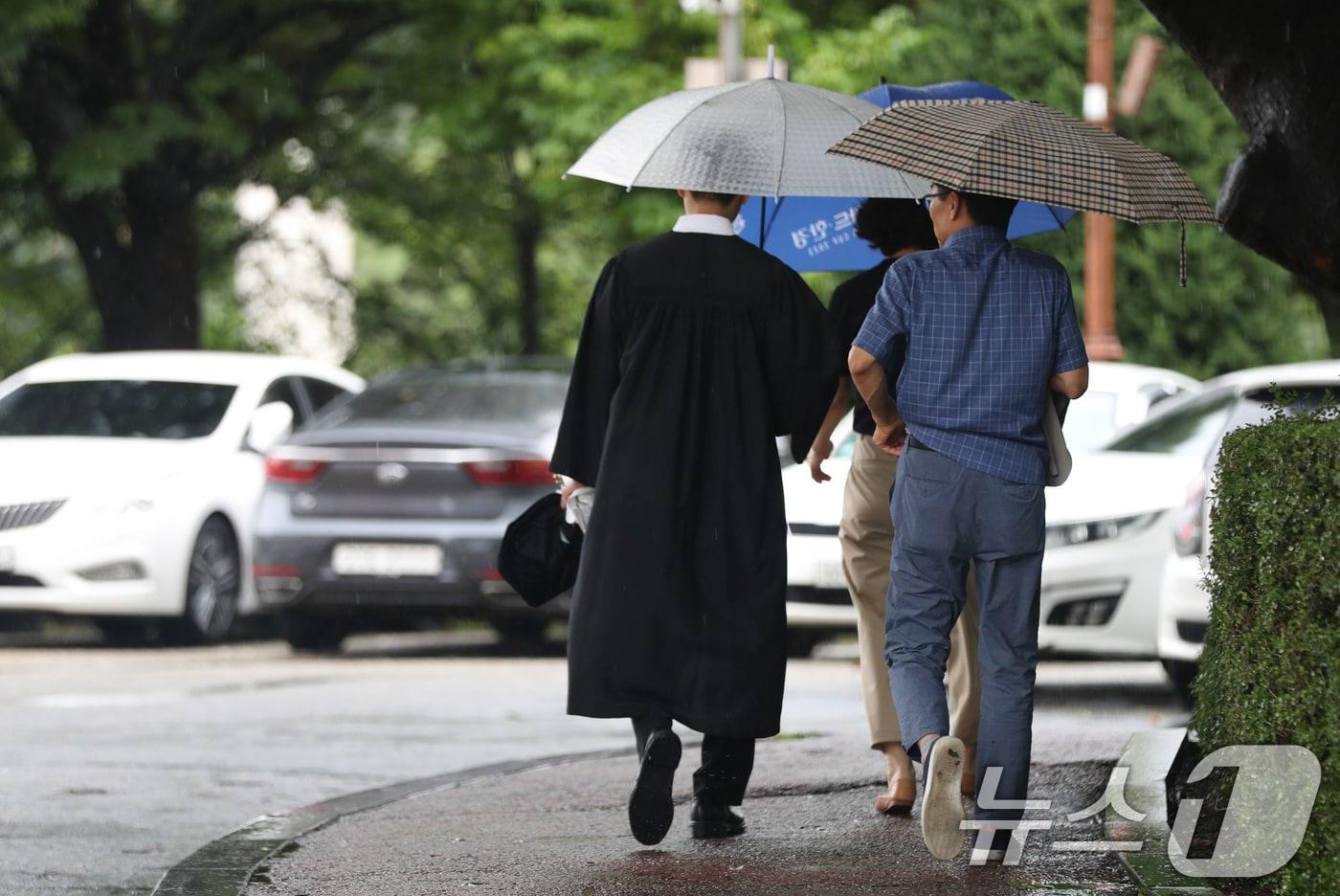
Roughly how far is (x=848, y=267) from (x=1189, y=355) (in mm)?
14812

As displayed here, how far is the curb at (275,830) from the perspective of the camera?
5402 millimetres

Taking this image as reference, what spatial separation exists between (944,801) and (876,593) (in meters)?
1.47

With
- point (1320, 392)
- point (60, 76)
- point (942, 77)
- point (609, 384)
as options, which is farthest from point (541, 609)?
point (942, 77)

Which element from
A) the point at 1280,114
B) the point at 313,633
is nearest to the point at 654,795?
the point at 1280,114

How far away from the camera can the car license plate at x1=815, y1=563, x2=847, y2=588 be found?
1140 cm

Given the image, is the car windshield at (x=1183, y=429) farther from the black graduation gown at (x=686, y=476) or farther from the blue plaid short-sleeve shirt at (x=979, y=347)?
the blue plaid short-sleeve shirt at (x=979, y=347)

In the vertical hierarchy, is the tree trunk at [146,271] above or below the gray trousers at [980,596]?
below

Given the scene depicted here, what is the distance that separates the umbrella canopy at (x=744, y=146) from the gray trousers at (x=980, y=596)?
3.22 feet

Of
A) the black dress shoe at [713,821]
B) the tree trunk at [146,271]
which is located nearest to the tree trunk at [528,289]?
the tree trunk at [146,271]

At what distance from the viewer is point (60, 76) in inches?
742

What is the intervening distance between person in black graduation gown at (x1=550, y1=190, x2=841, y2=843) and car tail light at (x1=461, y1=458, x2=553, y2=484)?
5.98 m

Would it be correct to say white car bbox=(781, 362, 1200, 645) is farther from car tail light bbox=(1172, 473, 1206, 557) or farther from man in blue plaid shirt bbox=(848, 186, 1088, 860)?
man in blue plaid shirt bbox=(848, 186, 1088, 860)

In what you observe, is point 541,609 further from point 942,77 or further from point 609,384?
point 942,77

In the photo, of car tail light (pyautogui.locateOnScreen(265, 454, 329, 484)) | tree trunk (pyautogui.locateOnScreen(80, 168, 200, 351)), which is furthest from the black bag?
tree trunk (pyautogui.locateOnScreen(80, 168, 200, 351))
